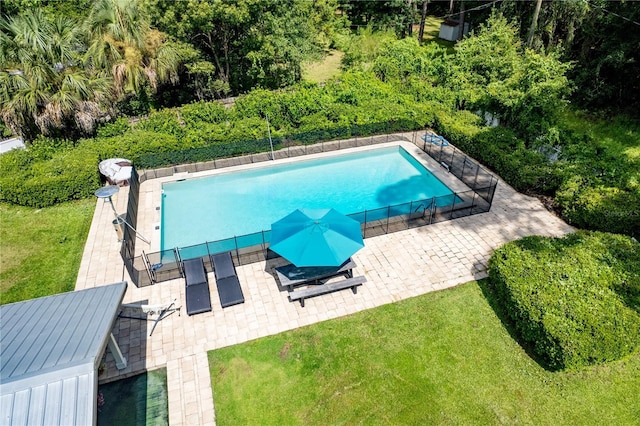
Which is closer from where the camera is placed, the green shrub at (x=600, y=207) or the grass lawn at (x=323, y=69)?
the green shrub at (x=600, y=207)

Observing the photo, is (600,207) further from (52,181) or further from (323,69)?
(323,69)

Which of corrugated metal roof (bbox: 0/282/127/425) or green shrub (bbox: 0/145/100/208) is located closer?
corrugated metal roof (bbox: 0/282/127/425)

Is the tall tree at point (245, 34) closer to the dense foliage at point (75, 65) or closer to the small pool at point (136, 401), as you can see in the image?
the dense foliage at point (75, 65)

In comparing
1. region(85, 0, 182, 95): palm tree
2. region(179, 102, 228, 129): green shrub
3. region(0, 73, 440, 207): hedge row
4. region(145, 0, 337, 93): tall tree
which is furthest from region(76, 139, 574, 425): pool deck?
region(145, 0, 337, 93): tall tree

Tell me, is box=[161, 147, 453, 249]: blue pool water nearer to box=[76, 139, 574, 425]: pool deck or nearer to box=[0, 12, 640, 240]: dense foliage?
box=[76, 139, 574, 425]: pool deck

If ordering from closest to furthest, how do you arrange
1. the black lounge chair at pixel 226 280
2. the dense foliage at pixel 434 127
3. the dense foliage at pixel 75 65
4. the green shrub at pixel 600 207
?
the black lounge chair at pixel 226 280
the green shrub at pixel 600 207
the dense foliage at pixel 434 127
the dense foliage at pixel 75 65

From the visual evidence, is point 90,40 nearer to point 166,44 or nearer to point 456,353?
point 166,44

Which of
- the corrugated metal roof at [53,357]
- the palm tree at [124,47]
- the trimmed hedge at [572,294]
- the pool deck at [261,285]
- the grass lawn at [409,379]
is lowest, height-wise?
the grass lawn at [409,379]

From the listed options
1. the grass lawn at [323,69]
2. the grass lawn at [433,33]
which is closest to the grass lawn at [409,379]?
the grass lawn at [323,69]

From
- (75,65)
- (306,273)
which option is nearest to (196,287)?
(306,273)
